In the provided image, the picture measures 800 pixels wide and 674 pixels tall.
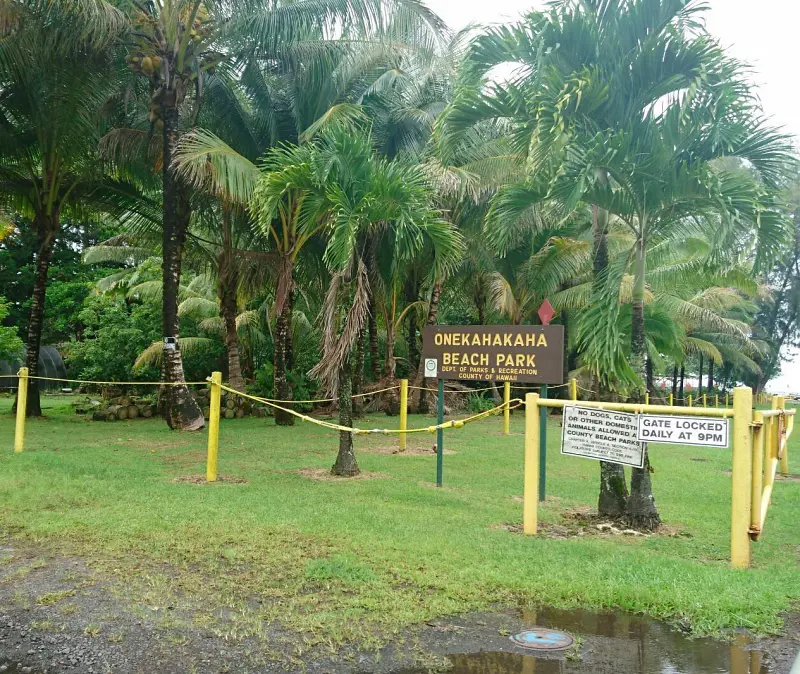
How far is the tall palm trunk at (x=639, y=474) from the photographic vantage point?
6.92 m

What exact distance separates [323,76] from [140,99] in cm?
433

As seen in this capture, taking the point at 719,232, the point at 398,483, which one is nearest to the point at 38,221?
the point at 398,483

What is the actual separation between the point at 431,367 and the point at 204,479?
3267 mm

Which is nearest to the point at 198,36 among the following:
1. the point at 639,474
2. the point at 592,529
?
the point at 639,474

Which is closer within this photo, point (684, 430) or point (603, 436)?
point (684, 430)

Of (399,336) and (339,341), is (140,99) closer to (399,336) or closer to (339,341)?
(339,341)

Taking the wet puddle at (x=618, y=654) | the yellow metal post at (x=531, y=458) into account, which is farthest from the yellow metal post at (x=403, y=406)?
the wet puddle at (x=618, y=654)

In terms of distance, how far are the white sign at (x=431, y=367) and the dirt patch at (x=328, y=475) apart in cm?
149

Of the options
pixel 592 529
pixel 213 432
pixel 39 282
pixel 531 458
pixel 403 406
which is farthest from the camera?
pixel 39 282

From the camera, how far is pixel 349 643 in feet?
13.0

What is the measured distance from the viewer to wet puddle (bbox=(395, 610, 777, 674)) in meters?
3.73

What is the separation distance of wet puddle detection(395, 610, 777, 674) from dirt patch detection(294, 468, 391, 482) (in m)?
5.14

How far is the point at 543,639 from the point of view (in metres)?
4.11

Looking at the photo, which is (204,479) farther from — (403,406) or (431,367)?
(403,406)
